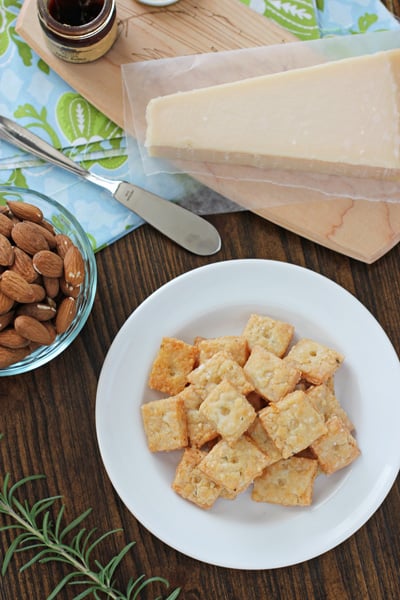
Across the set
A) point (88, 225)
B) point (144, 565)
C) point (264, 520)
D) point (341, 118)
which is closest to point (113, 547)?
point (144, 565)

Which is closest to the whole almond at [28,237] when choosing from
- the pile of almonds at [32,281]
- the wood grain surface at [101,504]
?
the pile of almonds at [32,281]

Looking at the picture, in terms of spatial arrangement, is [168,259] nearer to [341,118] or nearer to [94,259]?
[94,259]

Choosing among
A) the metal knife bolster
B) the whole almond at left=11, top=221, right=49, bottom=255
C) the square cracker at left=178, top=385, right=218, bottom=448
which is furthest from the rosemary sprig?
the metal knife bolster

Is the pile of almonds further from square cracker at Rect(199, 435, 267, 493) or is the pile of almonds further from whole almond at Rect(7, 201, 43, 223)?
square cracker at Rect(199, 435, 267, 493)

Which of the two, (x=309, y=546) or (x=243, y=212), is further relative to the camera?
(x=243, y=212)

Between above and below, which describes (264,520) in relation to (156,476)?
below

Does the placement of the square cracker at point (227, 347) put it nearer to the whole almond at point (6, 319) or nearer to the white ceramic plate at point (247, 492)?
the white ceramic plate at point (247, 492)

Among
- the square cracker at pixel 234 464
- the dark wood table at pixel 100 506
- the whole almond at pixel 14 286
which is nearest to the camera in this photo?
the whole almond at pixel 14 286
